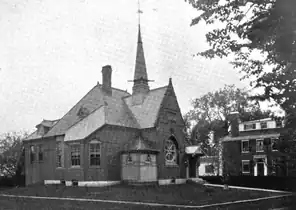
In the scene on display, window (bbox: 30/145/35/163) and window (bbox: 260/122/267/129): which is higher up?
window (bbox: 260/122/267/129)

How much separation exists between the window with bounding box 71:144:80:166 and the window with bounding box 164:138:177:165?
874cm

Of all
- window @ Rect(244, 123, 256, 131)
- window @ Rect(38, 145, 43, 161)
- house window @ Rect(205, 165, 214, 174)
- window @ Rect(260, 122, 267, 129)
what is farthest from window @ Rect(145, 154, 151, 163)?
house window @ Rect(205, 165, 214, 174)

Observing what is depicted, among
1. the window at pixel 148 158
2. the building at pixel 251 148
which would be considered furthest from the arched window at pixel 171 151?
the building at pixel 251 148

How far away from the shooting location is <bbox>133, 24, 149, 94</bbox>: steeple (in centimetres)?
3862

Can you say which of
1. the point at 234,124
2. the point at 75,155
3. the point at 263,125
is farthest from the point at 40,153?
the point at 263,125

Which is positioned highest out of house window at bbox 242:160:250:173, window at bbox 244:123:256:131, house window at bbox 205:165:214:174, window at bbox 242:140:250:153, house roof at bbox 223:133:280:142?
window at bbox 244:123:256:131

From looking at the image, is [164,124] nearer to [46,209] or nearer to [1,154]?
[46,209]

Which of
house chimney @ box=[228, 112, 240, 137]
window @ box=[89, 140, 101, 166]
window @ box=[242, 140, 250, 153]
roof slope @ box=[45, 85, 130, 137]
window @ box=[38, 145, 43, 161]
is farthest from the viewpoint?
house chimney @ box=[228, 112, 240, 137]

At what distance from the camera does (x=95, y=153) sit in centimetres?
3219

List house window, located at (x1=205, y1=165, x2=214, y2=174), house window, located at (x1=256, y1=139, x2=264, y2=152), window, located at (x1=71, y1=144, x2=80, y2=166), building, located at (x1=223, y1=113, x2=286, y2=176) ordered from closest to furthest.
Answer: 1. window, located at (x1=71, y1=144, x2=80, y2=166)
2. building, located at (x1=223, y1=113, x2=286, y2=176)
3. house window, located at (x1=256, y1=139, x2=264, y2=152)
4. house window, located at (x1=205, y1=165, x2=214, y2=174)

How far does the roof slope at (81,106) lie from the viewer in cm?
3603

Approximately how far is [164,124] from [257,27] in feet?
85.4

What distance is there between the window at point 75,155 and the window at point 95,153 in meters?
1.29

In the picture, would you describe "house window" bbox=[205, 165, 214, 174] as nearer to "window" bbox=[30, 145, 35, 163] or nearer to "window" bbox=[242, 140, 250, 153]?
"window" bbox=[242, 140, 250, 153]
